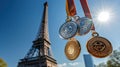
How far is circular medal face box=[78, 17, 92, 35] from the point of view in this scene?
14.7 ft

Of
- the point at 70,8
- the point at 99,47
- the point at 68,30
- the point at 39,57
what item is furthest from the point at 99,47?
the point at 39,57

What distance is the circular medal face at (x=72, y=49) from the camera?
15.0ft

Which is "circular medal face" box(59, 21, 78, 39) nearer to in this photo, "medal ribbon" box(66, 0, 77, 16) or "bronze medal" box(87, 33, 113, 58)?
"medal ribbon" box(66, 0, 77, 16)

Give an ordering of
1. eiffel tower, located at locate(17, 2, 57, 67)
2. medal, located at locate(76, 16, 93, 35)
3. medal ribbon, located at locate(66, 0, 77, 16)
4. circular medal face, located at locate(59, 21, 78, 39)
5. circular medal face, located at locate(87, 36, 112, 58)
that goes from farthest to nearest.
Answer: eiffel tower, located at locate(17, 2, 57, 67), medal ribbon, located at locate(66, 0, 77, 16), circular medal face, located at locate(59, 21, 78, 39), medal, located at locate(76, 16, 93, 35), circular medal face, located at locate(87, 36, 112, 58)

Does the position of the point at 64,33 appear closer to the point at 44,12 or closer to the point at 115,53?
the point at 115,53

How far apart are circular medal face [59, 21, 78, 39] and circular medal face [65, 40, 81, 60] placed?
0.28m

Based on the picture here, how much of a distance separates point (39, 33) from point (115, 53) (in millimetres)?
30526

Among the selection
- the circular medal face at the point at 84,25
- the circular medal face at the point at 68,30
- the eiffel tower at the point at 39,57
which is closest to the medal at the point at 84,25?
the circular medal face at the point at 84,25

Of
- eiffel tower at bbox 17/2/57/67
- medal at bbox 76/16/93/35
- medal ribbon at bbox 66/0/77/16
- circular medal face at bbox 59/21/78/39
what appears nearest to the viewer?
medal at bbox 76/16/93/35

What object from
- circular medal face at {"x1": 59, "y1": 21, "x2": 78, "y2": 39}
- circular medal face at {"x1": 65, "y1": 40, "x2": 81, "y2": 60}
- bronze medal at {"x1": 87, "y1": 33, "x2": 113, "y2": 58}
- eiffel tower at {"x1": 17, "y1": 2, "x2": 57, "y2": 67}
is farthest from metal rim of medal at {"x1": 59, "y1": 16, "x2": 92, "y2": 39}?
eiffel tower at {"x1": 17, "y1": 2, "x2": 57, "y2": 67}

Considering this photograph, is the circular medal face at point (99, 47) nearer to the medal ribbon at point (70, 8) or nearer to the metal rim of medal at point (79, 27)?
the metal rim of medal at point (79, 27)

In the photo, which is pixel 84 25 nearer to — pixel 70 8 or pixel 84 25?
pixel 84 25

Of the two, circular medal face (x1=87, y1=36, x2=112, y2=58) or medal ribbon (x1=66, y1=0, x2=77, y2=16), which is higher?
medal ribbon (x1=66, y1=0, x2=77, y2=16)

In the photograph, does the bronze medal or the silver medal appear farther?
the silver medal
